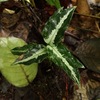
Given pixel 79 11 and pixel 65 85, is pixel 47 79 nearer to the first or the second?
pixel 65 85

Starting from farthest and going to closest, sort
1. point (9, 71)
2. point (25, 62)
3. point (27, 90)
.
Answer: point (27, 90)
point (9, 71)
point (25, 62)

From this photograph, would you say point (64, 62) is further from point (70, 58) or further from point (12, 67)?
point (12, 67)

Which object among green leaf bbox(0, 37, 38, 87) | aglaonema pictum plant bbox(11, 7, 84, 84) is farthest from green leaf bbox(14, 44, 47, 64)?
green leaf bbox(0, 37, 38, 87)

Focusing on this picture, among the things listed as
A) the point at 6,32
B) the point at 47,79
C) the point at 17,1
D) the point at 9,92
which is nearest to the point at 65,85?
the point at 47,79

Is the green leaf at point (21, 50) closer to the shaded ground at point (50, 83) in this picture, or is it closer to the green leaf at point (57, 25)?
Answer: the green leaf at point (57, 25)

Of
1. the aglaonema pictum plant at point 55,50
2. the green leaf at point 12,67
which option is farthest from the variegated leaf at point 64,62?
the green leaf at point 12,67

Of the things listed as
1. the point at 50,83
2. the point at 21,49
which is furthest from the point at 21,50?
the point at 50,83

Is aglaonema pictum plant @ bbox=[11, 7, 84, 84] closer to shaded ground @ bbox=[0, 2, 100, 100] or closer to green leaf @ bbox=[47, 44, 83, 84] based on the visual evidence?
green leaf @ bbox=[47, 44, 83, 84]
